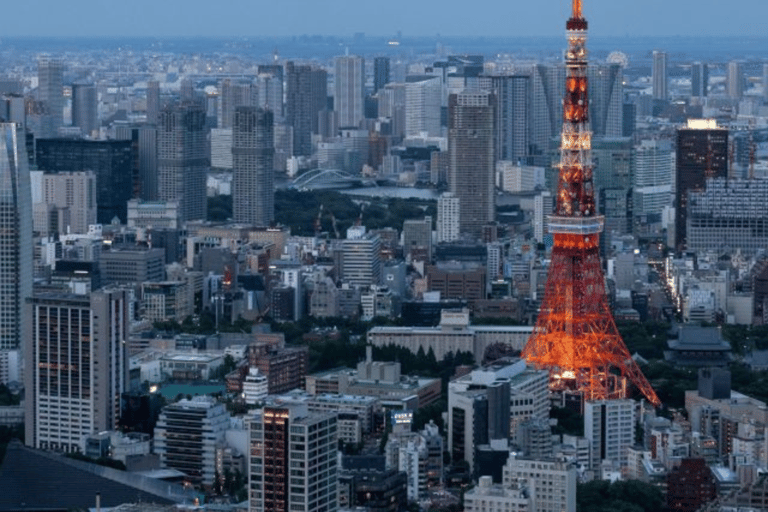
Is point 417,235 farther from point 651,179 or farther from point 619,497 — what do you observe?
point 619,497

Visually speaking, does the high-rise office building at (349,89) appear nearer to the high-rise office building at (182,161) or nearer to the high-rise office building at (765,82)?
the high-rise office building at (765,82)

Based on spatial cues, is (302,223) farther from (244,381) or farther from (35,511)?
(35,511)

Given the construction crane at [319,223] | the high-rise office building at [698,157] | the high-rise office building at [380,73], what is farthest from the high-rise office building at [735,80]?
the high-rise office building at [698,157]

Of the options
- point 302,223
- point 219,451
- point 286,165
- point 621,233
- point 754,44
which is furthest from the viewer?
point 754,44

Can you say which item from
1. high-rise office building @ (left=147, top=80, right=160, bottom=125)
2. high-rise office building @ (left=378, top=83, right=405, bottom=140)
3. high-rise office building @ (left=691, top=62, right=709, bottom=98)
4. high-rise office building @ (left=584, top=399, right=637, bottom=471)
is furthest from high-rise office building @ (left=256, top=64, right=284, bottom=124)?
high-rise office building @ (left=584, top=399, right=637, bottom=471)

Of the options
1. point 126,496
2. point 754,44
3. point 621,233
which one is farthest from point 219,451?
point 754,44

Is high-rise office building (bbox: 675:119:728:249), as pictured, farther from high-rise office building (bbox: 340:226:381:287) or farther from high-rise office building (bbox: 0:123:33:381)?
high-rise office building (bbox: 0:123:33:381)
